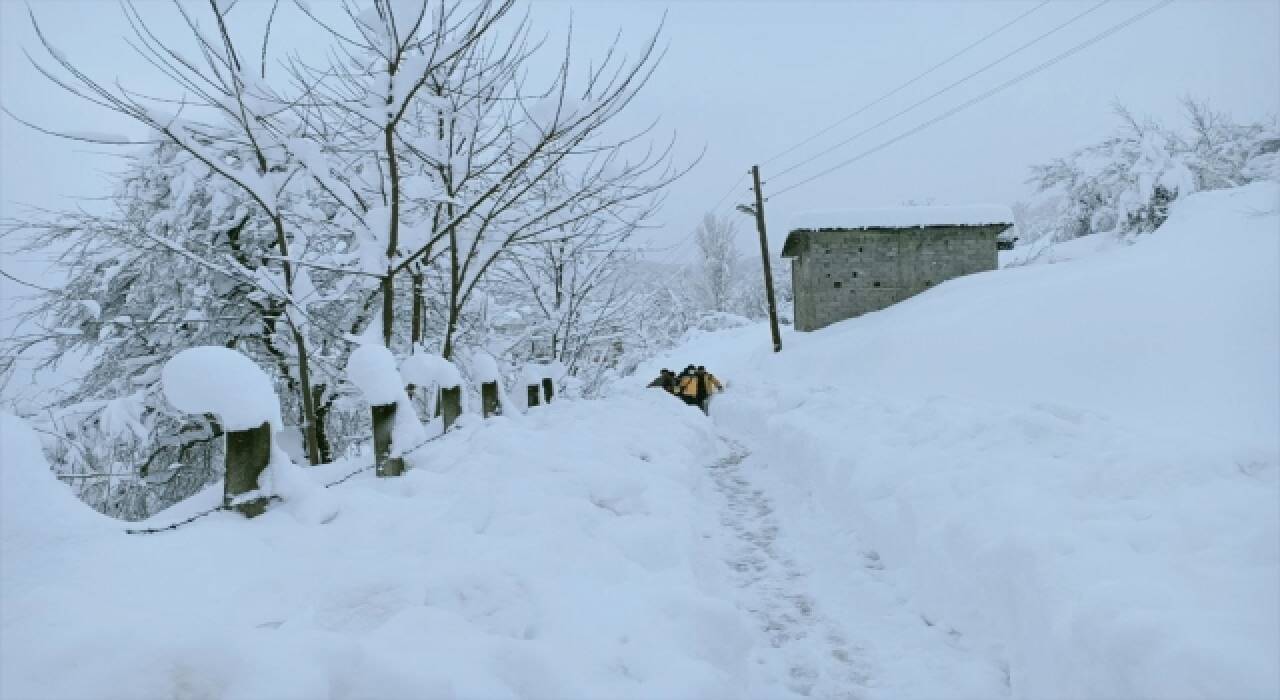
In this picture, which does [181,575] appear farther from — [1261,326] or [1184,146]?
[1184,146]

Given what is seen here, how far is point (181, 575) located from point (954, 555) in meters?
3.59

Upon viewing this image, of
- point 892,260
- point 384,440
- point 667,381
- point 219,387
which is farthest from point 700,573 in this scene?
point 892,260

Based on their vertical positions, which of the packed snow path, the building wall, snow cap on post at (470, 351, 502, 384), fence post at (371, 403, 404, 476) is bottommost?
the packed snow path

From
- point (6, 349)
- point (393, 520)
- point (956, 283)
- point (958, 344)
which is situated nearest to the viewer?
point (393, 520)

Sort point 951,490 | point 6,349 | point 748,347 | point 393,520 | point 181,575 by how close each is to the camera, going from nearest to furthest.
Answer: point 181,575 → point 393,520 → point 951,490 → point 6,349 → point 748,347

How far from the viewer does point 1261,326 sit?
7.09m

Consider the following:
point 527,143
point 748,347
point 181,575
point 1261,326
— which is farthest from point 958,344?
point 748,347

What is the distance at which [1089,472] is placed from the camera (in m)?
3.53

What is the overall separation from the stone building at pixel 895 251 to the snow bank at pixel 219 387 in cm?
1833

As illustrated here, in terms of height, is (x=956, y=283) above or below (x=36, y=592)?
above

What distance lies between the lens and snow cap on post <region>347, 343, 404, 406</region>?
3.06 m

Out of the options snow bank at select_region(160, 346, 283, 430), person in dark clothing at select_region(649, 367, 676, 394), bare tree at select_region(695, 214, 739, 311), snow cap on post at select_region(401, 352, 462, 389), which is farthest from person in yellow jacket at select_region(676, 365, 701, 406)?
bare tree at select_region(695, 214, 739, 311)

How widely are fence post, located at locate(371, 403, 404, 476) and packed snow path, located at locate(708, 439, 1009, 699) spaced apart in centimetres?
221

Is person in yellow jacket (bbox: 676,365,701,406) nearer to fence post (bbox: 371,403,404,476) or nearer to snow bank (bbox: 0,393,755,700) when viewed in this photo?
snow bank (bbox: 0,393,755,700)
